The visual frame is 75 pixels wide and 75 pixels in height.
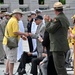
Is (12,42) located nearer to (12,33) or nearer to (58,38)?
(12,33)

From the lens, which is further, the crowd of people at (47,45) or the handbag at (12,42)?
the handbag at (12,42)

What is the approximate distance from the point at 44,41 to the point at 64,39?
1.96 feet

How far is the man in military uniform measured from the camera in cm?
925

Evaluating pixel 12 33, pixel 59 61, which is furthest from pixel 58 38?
pixel 12 33

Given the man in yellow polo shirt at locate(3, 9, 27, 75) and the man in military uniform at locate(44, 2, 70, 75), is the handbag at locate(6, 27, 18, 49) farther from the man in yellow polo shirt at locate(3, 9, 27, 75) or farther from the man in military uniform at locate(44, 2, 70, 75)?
the man in military uniform at locate(44, 2, 70, 75)

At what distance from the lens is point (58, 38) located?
9.29 m

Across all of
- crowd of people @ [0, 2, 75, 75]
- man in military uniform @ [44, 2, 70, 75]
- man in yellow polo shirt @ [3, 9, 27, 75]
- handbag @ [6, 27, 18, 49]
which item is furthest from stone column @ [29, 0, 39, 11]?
man in military uniform @ [44, 2, 70, 75]

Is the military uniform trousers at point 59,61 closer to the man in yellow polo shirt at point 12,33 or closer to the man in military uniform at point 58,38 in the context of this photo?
the man in military uniform at point 58,38

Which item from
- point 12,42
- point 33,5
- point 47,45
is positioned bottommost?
point 33,5

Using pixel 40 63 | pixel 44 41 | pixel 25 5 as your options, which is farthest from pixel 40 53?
pixel 25 5

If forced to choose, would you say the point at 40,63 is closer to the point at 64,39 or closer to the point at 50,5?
the point at 64,39

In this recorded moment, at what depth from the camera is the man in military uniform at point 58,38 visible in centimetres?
925

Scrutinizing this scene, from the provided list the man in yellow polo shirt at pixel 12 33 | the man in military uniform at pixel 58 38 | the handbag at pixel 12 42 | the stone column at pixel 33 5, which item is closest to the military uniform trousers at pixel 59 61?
the man in military uniform at pixel 58 38

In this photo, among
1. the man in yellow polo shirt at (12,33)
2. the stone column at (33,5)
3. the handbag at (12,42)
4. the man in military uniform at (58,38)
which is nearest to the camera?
the man in military uniform at (58,38)
